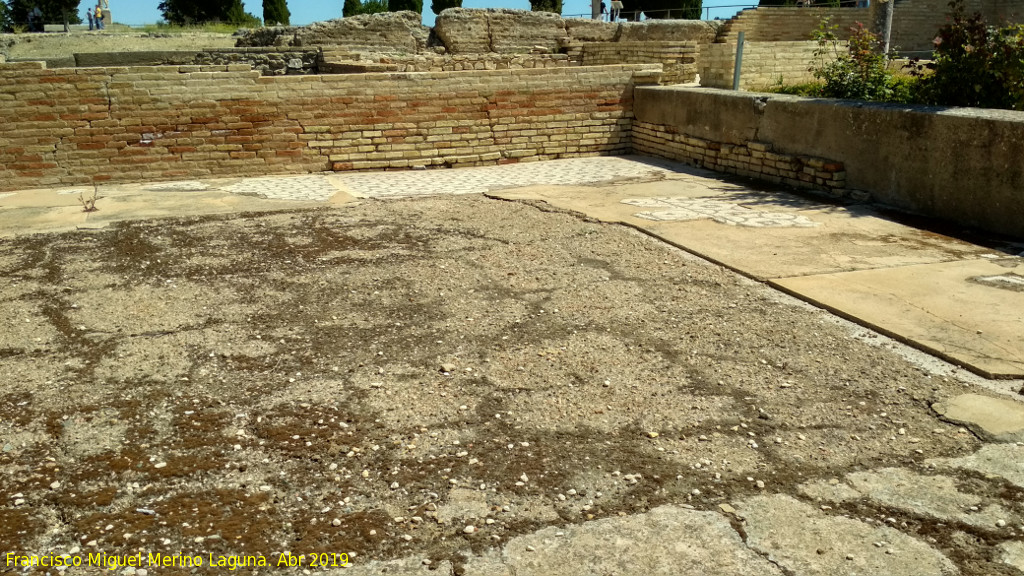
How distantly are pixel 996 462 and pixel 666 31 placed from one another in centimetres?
1717

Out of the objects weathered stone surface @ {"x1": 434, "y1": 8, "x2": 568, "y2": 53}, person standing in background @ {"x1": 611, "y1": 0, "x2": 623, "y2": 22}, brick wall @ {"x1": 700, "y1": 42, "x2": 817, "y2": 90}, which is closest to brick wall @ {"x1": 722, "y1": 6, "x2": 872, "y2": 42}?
person standing in background @ {"x1": 611, "y1": 0, "x2": 623, "y2": 22}

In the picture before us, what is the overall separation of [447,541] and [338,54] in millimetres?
11735

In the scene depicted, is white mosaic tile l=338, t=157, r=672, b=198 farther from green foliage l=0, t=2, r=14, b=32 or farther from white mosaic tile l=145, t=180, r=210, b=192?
green foliage l=0, t=2, r=14, b=32

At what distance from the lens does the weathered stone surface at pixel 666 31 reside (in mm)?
18297

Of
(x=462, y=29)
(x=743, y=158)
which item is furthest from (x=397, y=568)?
(x=462, y=29)

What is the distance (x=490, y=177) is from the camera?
383 inches

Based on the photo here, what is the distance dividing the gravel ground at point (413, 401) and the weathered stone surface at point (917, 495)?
0.28 feet

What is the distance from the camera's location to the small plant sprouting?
7845 millimetres

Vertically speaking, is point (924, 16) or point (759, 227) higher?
point (924, 16)

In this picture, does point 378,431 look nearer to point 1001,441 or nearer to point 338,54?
point 1001,441

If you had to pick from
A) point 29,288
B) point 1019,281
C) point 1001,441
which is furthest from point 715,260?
point 29,288

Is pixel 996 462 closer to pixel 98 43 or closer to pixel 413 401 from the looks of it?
pixel 413 401

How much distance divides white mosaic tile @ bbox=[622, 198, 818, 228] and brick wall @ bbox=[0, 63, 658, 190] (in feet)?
10.9

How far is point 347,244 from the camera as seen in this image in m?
6.47
